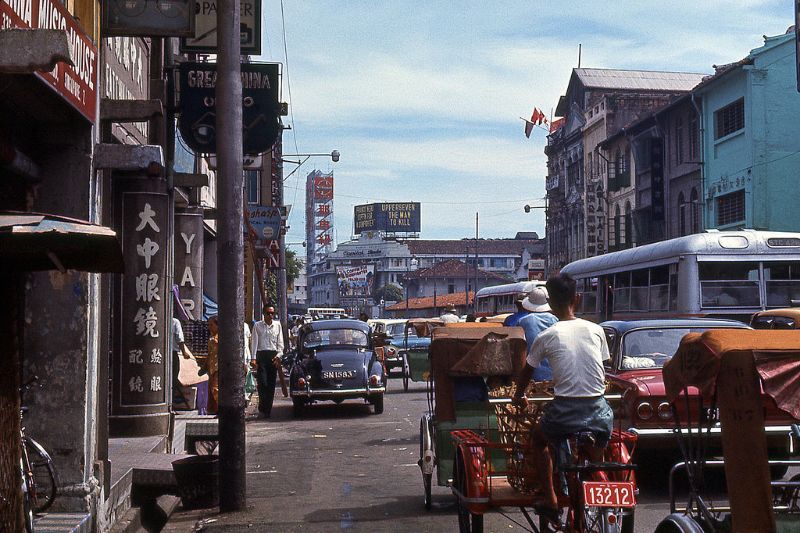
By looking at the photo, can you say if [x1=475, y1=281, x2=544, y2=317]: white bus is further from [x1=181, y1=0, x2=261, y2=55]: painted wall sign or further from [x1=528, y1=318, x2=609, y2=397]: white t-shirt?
[x1=528, y1=318, x2=609, y2=397]: white t-shirt

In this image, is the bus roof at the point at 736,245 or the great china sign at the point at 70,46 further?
the bus roof at the point at 736,245

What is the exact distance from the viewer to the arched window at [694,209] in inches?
1704

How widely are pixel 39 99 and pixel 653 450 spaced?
22.8 feet

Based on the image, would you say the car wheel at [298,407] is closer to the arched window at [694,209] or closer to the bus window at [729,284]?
the bus window at [729,284]

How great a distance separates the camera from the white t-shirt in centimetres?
700

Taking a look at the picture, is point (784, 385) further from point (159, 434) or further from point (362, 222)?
point (362, 222)

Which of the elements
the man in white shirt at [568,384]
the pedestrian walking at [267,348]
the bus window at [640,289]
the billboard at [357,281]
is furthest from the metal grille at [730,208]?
the billboard at [357,281]

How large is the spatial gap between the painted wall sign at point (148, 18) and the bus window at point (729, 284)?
13783mm

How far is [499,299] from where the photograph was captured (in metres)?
39.7

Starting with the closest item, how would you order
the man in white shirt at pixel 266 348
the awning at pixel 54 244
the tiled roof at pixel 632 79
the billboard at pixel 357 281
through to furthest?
the awning at pixel 54 244, the man in white shirt at pixel 266 348, the tiled roof at pixel 632 79, the billboard at pixel 357 281

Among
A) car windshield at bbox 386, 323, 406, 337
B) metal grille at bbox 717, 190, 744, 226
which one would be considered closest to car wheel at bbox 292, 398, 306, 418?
car windshield at bbox 386, 323, 406, 337

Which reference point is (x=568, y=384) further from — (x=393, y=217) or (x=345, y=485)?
(x=393, y=217)

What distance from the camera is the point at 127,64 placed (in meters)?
13.1

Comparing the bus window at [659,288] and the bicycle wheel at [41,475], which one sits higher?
the bus window at [659,288]
